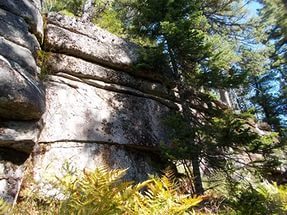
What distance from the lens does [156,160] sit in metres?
7.40

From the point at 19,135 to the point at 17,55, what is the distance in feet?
4.94

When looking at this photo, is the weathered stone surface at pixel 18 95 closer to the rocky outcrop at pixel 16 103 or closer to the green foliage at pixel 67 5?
the rocky outcrop at pixel 16 103

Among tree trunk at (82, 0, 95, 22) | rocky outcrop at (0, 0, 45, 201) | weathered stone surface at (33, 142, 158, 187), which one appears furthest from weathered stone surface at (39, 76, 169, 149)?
tree trunk at (82, 0, 95, 22)

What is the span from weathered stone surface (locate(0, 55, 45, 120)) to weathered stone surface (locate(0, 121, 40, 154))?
0.44 feet

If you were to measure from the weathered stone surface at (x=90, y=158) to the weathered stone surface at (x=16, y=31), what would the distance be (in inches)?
80.3

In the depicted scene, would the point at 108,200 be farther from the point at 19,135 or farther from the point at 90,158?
the point at 90,158

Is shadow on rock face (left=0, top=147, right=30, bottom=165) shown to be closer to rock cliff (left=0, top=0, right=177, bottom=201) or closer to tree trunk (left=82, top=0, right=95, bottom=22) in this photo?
rock cliff (left=0, top=0, right=177, bottom=201)

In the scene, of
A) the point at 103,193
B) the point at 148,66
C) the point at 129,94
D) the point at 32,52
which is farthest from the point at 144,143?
the point at 103,193

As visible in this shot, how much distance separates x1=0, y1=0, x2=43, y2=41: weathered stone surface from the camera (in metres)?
6.35

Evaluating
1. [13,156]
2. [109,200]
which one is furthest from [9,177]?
[109,200]

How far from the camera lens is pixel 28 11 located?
662cm

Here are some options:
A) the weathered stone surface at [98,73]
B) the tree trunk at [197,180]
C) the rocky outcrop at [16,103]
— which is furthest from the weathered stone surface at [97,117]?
the tree trunk at [197,180]

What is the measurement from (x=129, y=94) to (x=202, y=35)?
2.33 m

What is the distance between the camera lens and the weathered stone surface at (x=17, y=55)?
5.41 m
